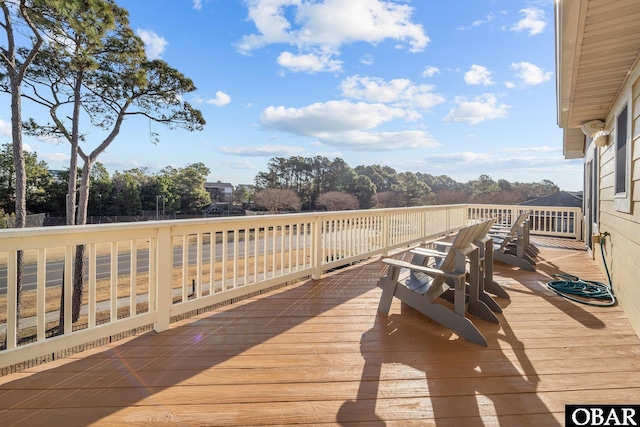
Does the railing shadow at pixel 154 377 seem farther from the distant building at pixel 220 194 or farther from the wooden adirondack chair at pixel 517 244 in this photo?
the distant building at pixel 220 194

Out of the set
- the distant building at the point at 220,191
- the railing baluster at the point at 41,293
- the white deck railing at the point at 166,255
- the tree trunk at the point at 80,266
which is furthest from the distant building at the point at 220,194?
the railing baluster at the point at 41,293

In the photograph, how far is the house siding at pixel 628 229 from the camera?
2527mm

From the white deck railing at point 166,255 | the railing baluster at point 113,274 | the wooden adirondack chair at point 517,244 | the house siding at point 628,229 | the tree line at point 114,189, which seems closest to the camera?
the white deck railing at point 166,255

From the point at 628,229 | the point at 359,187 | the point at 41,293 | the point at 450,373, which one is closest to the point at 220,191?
the point at 359,187

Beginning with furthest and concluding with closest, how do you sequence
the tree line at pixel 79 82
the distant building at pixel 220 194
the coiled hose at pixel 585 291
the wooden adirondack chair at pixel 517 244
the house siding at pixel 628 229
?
the distant building at pixel 220 194, the tree line at pixel 79 82, the wooden adirondack chair at pixel 517 244, the coiled hose at pixel 585 291, the house siding at pixel 628 229

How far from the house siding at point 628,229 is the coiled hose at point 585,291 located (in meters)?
0.10

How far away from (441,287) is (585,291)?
2.08 meters

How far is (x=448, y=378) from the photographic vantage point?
1792mm

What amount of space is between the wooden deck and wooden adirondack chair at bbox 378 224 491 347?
108 mm

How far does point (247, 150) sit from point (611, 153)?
4259 centimetres

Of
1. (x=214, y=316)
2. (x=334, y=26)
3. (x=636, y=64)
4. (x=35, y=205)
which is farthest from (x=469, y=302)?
(x=35, y=205)

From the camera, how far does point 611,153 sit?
3869 mm

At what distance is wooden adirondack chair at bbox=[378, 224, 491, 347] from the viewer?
2.27 metres

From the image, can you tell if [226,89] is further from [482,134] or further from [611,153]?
[611,153]
